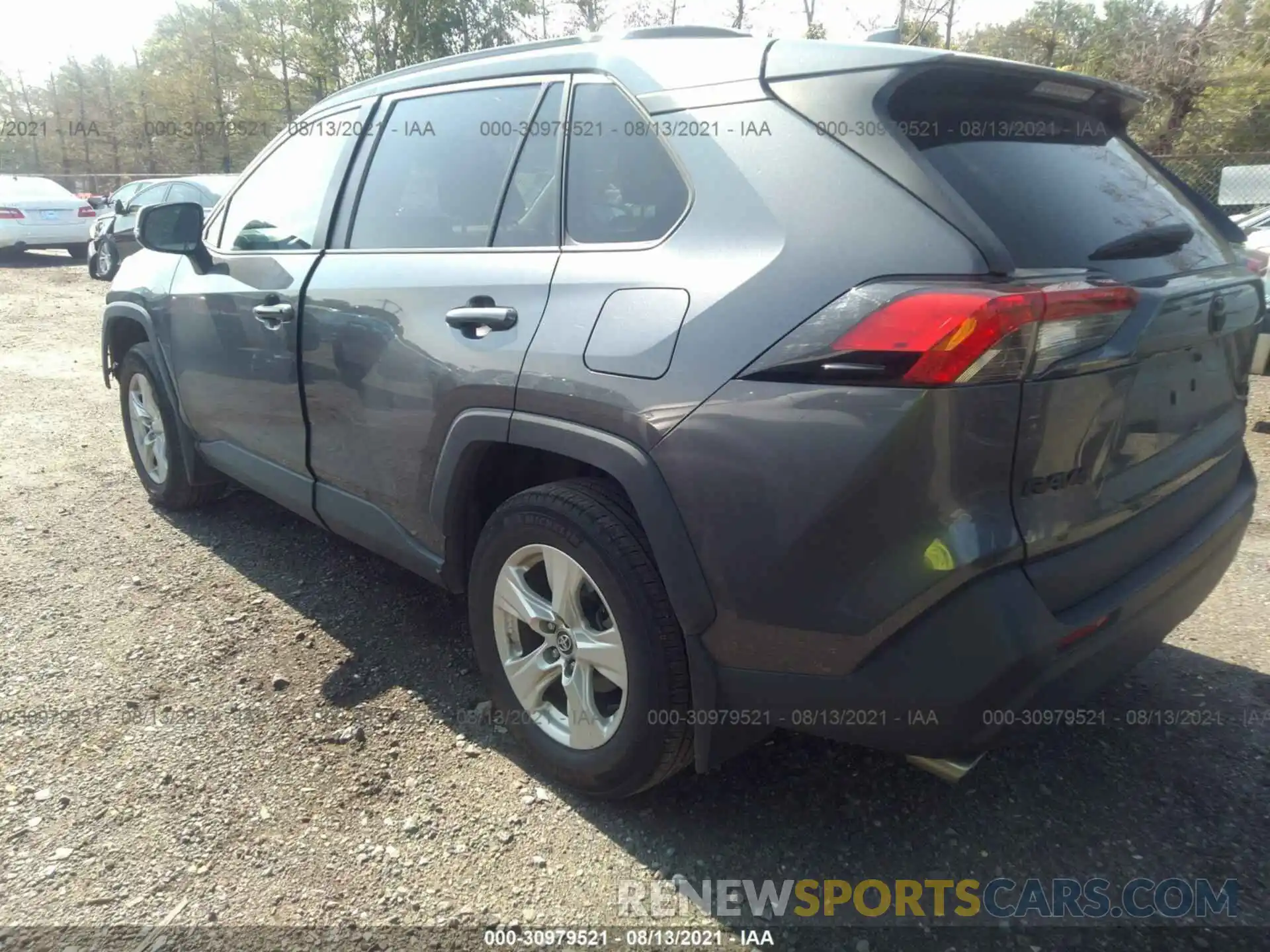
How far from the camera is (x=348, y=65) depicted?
27.8 m

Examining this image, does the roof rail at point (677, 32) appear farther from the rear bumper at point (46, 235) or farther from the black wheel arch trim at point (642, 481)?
the rear bumper at point (46, 235)

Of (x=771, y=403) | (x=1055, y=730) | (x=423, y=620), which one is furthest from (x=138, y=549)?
(x=1055, y=730)

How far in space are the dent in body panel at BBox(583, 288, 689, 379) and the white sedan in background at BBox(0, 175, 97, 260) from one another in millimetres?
17178

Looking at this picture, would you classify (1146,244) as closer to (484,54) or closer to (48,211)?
(484,54)

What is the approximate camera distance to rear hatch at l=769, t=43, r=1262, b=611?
172cm

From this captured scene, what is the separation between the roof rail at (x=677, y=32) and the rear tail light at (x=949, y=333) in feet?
3.40

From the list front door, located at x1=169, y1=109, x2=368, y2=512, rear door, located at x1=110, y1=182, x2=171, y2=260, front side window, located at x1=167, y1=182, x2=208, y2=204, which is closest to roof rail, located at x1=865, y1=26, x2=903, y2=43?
front door, located at x1=169, y1=109, x2=368, y2=512

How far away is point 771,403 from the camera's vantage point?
1.77 m

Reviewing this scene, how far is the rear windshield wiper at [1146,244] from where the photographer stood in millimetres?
1941

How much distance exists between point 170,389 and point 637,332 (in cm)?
296

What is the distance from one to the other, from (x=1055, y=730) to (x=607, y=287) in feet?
5.69

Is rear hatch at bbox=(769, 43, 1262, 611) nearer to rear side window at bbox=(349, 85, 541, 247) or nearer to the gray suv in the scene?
the gray suv

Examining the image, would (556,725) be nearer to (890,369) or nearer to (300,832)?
(300,832)

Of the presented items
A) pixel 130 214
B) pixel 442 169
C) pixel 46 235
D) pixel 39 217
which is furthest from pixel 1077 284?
pixel 46 235
